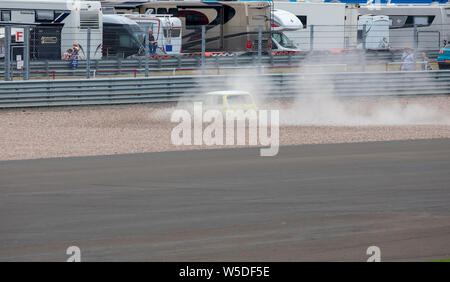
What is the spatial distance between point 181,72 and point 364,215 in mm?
20843

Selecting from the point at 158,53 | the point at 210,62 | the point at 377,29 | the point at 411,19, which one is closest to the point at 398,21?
the point at 411,19

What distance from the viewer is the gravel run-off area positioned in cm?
1558

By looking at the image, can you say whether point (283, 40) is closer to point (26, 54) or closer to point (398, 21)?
point (398, 21)

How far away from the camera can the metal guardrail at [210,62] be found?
1047 inches

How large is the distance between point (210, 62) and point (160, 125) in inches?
490

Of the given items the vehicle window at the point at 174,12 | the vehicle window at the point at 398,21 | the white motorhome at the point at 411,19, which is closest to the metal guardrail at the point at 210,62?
the vehicle window at the point at 174,12

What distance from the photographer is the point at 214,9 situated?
1382 inches

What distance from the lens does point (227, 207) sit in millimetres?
10047

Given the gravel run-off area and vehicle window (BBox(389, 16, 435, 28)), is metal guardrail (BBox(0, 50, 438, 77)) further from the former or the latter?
vehicle window (BBox(389, 16, 435, 28))

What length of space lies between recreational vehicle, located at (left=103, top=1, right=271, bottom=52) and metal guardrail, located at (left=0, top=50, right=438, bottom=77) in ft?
6.77

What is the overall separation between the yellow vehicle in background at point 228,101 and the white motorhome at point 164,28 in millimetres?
13830

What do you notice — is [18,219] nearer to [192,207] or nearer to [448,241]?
[192,207]

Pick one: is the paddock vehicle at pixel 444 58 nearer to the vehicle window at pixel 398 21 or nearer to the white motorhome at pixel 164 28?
the white motorhome at pixel 164 28

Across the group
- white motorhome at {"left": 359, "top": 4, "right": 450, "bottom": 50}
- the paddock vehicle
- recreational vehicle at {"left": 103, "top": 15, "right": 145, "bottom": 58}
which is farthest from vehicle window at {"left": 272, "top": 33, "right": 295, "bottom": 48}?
white motorhome at {"left": 359, "top": 4, "right": 450, "bottom": 50}
